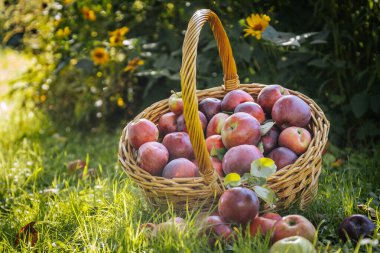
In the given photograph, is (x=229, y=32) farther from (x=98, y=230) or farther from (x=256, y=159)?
(x=98, y=230)

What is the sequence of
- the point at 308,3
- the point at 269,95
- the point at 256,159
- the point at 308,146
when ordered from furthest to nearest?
1. the point at 308,3
2. the point at 269,95
3. the point at 308,146
4. the point at 256,159

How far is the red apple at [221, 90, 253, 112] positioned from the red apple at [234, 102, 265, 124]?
0.06m

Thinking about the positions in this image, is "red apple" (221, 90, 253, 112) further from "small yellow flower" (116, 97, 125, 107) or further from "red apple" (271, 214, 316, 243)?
"small yellow flower" (116, 97, 125, 107)

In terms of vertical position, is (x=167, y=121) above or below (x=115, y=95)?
above

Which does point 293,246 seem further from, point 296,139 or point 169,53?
point 169,53

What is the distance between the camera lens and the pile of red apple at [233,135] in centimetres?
193

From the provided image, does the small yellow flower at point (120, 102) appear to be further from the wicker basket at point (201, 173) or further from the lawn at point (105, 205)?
the wicker basket at point (201, 173)

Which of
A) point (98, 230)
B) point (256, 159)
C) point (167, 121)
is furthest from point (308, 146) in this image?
point (98, 230)

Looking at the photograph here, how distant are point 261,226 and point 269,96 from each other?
0.69 m

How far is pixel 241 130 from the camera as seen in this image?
77.6 inches

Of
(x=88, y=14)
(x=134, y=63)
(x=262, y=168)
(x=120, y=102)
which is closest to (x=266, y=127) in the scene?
(x=262, y=168)

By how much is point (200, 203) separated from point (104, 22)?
2373 millimetres

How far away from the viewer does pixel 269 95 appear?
2188 mm

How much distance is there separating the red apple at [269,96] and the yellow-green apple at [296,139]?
0.68 ft
